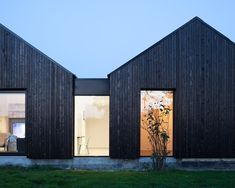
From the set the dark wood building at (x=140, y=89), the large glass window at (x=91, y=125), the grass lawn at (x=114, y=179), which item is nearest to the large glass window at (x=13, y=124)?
the dark wood building at (x=140, y=89)

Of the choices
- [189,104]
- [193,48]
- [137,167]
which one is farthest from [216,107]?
[137,167]

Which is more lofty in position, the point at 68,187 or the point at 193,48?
the point at 193,48

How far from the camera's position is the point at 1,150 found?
15.4m

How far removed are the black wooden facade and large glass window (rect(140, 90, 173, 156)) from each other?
0.90ft

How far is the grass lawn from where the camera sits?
10.9m

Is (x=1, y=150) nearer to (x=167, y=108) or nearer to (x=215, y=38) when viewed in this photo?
(x=167, y=108)

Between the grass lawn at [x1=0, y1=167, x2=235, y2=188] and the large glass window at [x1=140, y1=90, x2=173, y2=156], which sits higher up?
the large glass window at [x1=140, y1=90, x2=173, y2=156]

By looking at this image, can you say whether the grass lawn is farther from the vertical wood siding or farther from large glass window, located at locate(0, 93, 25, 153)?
large glass window, located at locate(0, 93, 25, 153)

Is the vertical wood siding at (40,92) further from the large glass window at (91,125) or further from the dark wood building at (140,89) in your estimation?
the large glass window at (91,125)

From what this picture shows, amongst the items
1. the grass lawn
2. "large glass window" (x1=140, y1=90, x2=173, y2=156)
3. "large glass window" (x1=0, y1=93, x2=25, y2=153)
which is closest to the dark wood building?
"large glass window" (x1=140, y1=90, x2=173, y2=156)

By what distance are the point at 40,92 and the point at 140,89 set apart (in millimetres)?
3663

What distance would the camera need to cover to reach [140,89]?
598 inches

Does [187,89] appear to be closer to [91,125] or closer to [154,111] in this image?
[154,111]

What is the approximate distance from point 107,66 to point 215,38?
47.7 feet
